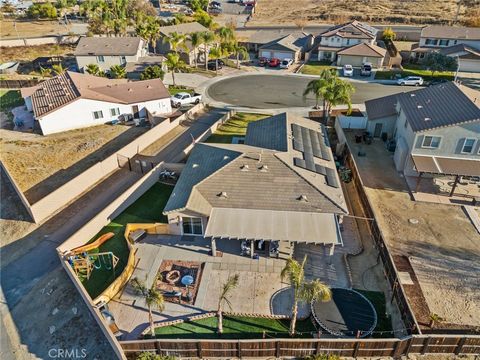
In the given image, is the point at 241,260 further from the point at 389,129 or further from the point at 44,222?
the point at 389,129

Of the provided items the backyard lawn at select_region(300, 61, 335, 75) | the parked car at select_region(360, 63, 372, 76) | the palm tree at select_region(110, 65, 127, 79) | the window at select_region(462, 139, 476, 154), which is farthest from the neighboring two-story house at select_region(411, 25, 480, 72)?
the palm tree at select_region(110, 65, 127, 79)

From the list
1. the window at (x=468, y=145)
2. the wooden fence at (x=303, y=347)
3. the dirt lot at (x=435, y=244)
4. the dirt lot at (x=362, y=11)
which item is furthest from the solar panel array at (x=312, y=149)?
the dirt lot at (x=362, y=11)

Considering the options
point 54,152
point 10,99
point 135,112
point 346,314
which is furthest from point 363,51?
point 10,99

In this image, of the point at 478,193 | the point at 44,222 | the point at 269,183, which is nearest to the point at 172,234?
the point at 269,183

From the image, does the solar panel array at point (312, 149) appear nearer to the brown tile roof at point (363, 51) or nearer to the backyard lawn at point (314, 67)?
the backyard lawn at point (314, 67)

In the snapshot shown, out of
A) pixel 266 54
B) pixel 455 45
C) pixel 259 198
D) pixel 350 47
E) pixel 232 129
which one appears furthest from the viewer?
pixel 266 54

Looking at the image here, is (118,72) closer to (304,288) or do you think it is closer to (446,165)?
(446,165)
